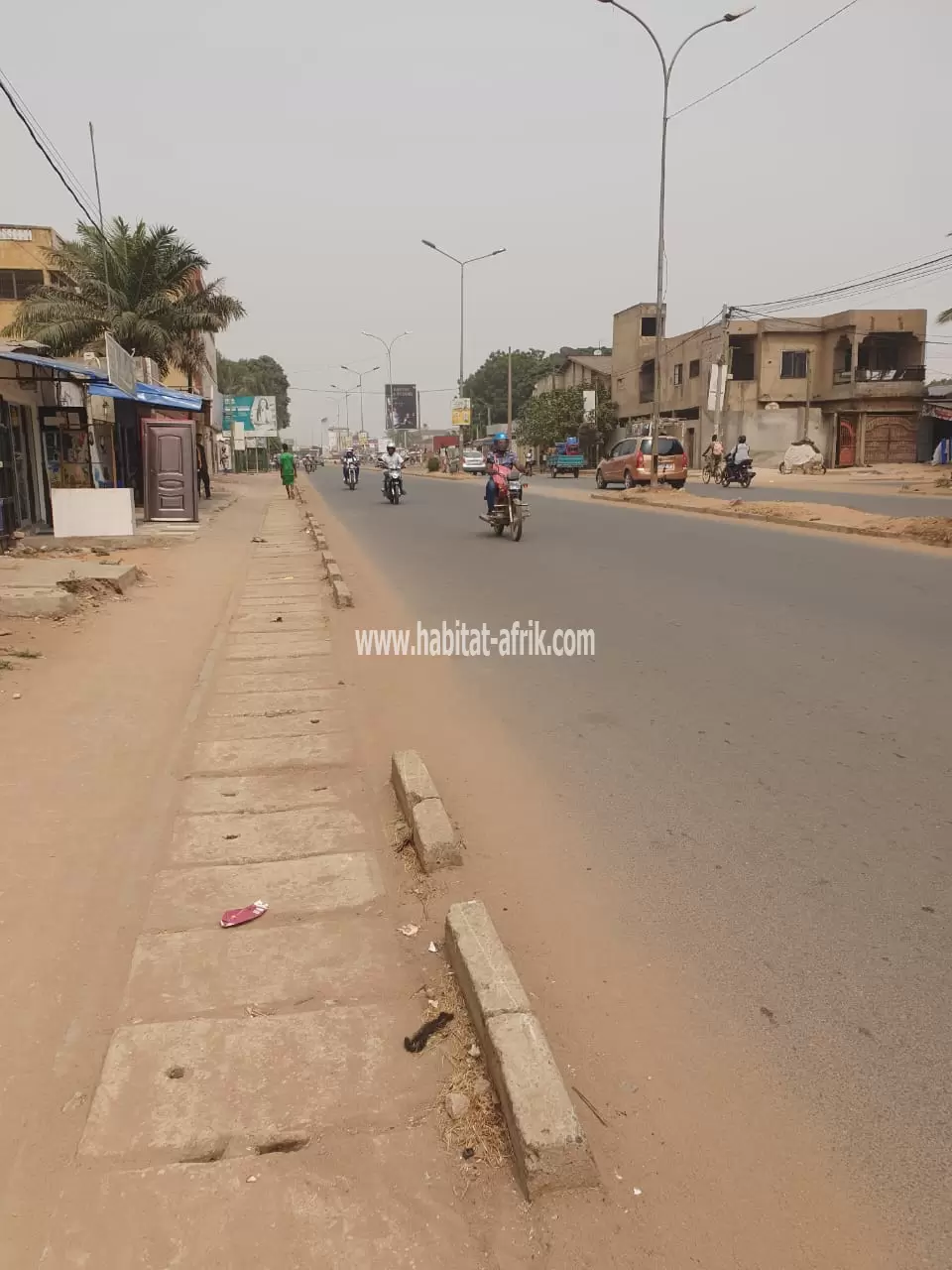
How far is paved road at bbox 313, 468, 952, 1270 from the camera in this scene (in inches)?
96.3

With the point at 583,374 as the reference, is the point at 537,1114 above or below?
below

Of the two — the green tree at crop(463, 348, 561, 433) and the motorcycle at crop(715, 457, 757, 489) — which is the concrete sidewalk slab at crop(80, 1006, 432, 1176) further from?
the green tree at crop(463, 348, 561, 433)

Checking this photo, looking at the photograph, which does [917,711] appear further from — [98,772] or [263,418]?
[263,418]

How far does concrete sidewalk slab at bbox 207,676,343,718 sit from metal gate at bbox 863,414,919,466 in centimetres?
4171

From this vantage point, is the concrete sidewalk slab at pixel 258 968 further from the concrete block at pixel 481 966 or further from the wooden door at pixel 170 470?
the wooden door at pixel 170 470

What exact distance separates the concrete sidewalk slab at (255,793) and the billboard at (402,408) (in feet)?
300

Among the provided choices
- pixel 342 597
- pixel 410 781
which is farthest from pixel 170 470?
pixel 410 781

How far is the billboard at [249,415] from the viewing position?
6606 cm

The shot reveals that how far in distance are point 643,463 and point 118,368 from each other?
17.1 m

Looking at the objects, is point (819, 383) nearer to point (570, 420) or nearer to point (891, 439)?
point (891, 439)

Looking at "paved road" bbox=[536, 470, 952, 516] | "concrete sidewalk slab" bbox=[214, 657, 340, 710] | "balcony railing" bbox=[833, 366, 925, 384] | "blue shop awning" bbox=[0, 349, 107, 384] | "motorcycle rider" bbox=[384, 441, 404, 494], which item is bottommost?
"concrete sidewalk slab" bbox=[214, 657, 340, 710]

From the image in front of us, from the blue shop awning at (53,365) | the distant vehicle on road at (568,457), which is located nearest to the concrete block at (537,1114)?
the blue shop awning at (53,365)

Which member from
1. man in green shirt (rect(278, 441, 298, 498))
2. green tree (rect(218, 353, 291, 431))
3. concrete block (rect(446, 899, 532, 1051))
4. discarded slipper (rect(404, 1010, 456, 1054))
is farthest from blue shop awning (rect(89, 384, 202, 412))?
green tree (rect(218, 353, 291, 431))

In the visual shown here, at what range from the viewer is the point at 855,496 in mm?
24141
